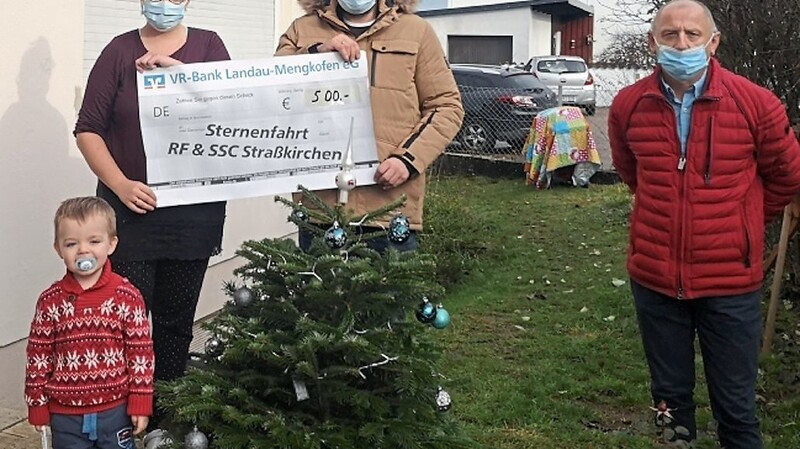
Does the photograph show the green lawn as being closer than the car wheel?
Yes

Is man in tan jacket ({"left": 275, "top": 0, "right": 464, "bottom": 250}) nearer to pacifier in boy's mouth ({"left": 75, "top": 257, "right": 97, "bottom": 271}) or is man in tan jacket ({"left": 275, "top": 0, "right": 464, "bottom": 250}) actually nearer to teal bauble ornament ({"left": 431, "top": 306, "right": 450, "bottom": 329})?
teal bauble ornament ({"left": 431, "top": 306, "right": 450, "bottom": 329})

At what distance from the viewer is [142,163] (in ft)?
12.4

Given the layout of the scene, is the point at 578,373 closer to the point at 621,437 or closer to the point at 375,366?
the point at 621,437

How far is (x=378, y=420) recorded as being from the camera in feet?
9.78

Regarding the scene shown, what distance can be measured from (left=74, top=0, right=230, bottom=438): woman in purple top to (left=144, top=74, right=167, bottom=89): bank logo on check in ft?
0.14

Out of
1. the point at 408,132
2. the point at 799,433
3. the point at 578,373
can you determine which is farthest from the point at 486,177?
the point at 408,132

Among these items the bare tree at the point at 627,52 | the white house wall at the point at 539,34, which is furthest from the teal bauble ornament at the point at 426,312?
the white house wall at the point at 539,34

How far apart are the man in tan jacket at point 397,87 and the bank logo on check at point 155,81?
1.85 feet

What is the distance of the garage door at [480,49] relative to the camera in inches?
1417


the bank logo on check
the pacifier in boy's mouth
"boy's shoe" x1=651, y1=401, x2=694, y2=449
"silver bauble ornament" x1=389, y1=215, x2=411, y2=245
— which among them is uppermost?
the bank logo on check

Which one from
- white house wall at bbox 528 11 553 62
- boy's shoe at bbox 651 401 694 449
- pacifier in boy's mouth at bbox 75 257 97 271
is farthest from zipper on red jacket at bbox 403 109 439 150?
white house wall at bbox 528 11 553 62

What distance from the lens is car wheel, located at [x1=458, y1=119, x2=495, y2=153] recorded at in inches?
651

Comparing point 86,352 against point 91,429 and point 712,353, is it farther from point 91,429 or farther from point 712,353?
point 712,353

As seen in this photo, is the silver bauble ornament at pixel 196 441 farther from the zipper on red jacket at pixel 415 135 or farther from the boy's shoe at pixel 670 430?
the boy's shoe at pixel 670 430
